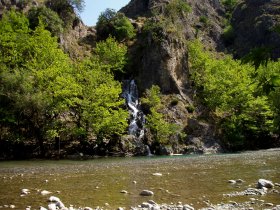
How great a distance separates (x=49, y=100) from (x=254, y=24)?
277 ft

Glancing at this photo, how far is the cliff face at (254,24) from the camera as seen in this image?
103688mm

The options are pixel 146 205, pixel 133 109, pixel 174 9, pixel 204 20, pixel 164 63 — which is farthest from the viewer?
pixel 204 20

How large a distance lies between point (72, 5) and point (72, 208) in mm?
66642

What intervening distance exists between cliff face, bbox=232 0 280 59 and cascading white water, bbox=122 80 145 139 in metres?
54.2

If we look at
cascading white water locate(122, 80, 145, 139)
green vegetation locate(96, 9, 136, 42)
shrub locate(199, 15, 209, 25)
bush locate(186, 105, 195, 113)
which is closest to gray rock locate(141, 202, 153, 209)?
cascading white water locate(122, 80, 145, 139)

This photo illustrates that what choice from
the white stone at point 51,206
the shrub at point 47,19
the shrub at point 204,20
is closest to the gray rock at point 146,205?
the white stone at point 51,206

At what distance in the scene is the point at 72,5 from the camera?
72.4m

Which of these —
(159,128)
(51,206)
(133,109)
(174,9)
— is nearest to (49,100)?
(159,128)

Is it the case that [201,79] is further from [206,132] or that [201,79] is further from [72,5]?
[72,5]

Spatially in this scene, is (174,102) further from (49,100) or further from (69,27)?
(69,27)

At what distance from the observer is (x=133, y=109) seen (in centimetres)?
5394

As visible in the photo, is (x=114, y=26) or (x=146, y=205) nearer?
(x=146, y=205)

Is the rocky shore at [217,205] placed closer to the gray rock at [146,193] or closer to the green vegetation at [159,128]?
the gray rock at [146,193]

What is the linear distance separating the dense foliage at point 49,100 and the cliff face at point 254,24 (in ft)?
223
